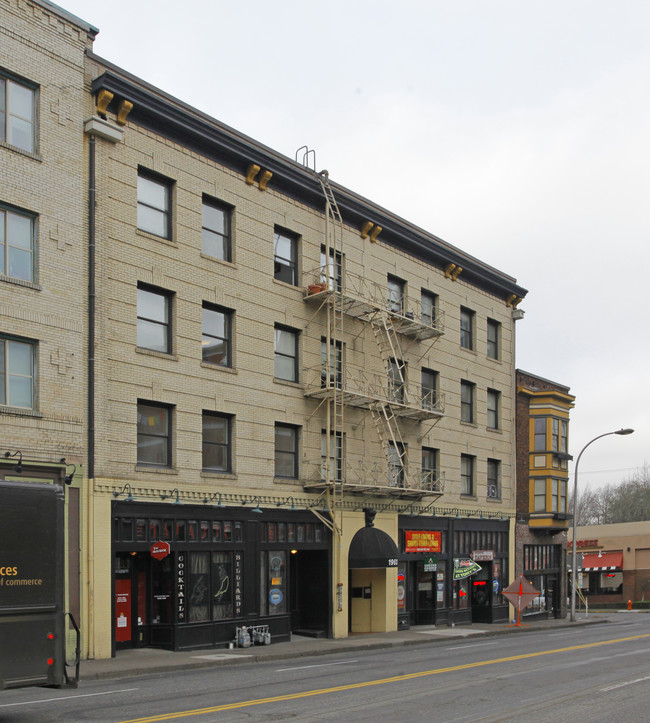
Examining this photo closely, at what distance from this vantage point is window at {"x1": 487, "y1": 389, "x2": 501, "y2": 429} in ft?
132

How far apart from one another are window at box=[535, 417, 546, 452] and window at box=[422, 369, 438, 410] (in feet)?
31.0

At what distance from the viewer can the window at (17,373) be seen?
20219mm

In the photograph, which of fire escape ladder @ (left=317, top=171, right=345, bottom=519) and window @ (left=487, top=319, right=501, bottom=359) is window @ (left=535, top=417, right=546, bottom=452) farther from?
fire escape ladder @ (left=317, top=171, right=345, bottom=519)

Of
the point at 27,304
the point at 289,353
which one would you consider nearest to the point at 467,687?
the point at 27,304

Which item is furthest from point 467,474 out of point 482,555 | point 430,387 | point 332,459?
point 332,459

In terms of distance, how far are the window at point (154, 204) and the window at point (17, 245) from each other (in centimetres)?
361

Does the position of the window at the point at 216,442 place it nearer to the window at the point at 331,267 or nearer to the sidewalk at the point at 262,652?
the sidewalk at the point at 262,652

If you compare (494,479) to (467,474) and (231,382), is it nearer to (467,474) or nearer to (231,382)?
(467,474)

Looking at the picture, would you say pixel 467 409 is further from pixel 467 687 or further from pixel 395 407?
pixel 467 687

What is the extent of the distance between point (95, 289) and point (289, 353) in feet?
26.0

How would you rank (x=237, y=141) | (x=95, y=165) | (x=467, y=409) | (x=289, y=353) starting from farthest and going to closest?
1. (x=467, y=409)
2. (x=289, y=353)
3. (x=237, y=141)
4. (x=95, y=165)

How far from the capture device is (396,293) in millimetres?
Result: 33875

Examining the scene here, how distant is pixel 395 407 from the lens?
31938 mm

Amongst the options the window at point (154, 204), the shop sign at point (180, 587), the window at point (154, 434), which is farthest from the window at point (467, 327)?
the shop sign at point (180, 587)
